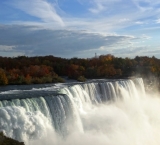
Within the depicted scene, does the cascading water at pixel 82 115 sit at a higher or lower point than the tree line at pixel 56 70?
lower

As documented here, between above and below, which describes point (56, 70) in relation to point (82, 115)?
above

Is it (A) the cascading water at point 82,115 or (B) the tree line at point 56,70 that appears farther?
(B) the tree line at point 56,70

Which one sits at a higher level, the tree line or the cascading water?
the tree line

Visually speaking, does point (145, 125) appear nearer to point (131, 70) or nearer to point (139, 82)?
point (139, 82)

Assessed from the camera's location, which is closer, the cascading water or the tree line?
the cascading water

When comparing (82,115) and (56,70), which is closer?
(82,115)

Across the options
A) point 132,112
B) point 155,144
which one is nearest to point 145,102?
point 132,112

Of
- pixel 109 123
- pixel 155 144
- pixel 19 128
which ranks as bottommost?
pixel 155 144

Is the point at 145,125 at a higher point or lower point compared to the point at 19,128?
lower
